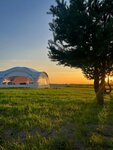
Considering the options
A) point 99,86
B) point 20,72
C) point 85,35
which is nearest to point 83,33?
point 85,35

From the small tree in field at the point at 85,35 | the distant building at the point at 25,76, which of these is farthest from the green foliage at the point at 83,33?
the distant building at the point at 25,76

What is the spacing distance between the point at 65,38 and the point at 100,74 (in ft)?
13.3

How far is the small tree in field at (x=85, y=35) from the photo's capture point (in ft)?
61.4

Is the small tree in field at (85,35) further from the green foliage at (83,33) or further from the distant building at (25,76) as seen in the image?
the distant building at (25,76)

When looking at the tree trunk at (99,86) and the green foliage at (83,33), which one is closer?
the green foliage at (83,33)

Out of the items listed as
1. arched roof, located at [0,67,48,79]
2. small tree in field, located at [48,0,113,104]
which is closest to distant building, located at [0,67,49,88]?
arched roof, located at [0,67,48,79]

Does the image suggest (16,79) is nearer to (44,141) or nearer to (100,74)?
(100,74)

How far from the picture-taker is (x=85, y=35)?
19219mm

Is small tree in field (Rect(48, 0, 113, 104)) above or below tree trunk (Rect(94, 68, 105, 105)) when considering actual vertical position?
above

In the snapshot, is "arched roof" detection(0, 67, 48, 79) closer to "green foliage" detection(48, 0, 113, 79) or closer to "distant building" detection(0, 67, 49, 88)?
"distant building" detection(0, 67, 49, 88)

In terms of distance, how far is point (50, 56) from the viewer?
21.8 meters

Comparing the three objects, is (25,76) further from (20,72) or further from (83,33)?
(83,33)

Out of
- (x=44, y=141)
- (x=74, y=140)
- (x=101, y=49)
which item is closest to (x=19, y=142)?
(x=44, y=141)

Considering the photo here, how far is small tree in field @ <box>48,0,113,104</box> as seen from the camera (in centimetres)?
1870
